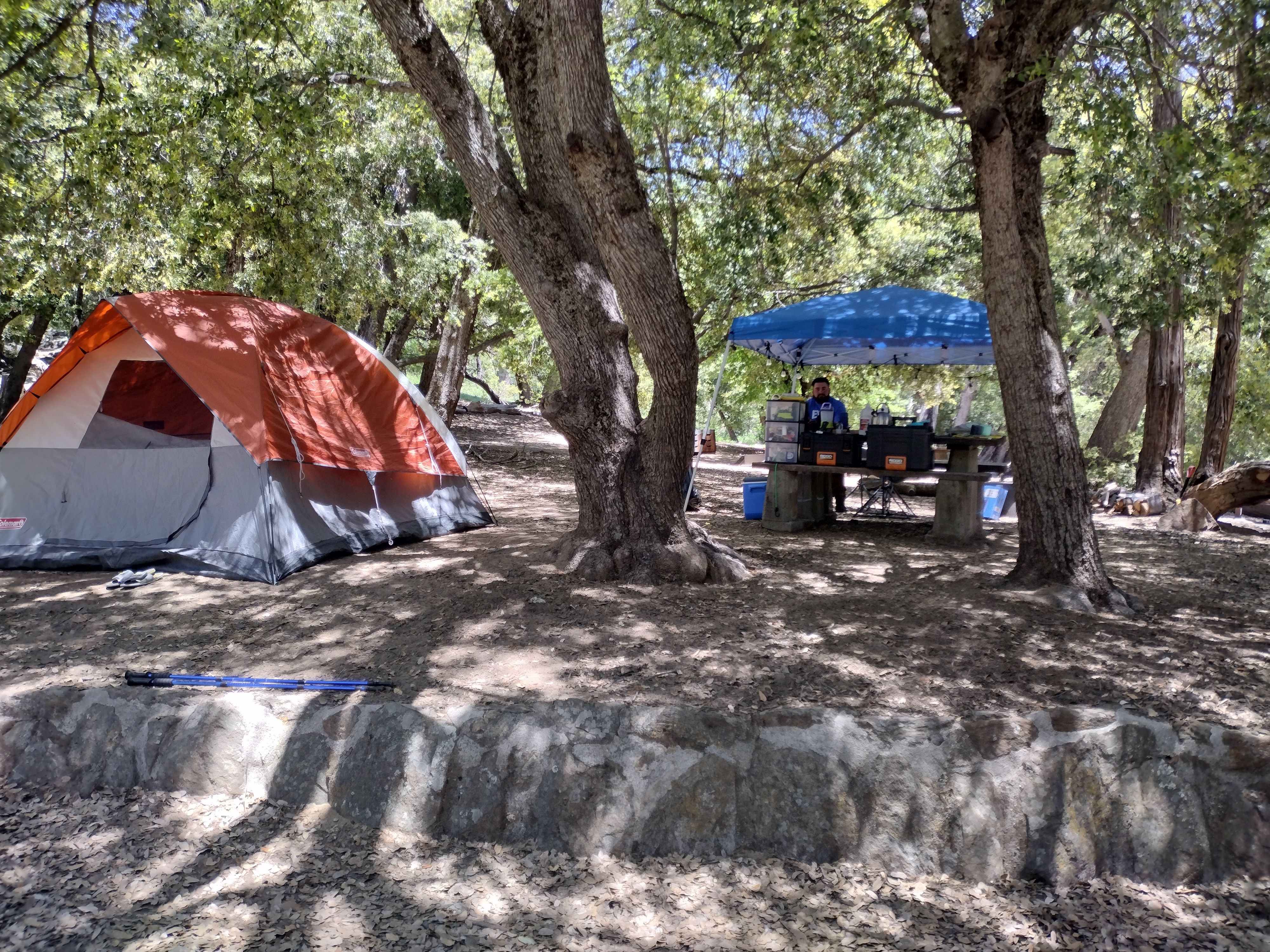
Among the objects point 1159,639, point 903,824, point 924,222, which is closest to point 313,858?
point 903,824

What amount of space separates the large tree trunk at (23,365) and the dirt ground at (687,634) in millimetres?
12298

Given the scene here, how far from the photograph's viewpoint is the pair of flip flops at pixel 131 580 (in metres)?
5.67

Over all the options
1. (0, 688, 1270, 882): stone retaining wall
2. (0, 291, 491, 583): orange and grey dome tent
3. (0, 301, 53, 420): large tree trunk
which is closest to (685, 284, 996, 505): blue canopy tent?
(0, 291, 491, 583): orange and grey dome tent

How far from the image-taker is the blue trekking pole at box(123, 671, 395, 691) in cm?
381

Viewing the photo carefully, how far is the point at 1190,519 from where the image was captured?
910 centimetres

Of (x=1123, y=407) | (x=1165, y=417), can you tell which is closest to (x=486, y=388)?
(x=1123, y=407)

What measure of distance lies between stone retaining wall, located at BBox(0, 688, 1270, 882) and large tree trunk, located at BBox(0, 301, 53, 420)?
1535 cm

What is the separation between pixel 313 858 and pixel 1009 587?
424 centimetres

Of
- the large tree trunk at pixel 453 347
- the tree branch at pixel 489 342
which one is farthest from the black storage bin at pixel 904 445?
the tree branch at pixel 489 342

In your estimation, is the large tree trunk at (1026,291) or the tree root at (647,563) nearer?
the large tree trunk at (1026,291)

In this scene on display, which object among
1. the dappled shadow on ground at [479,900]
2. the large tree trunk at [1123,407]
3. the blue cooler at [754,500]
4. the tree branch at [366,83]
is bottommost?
the dappled shadow on ground at [479,900]

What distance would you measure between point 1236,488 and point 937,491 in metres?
3.26

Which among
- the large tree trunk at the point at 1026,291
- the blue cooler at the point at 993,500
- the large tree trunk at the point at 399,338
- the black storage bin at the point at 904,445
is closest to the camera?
the large tree trunk at the point at 1026,291

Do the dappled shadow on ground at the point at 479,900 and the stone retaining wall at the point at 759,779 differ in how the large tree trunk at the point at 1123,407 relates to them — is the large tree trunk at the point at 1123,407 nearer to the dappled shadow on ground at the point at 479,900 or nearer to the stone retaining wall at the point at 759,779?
the stone retaining wall at the point at 759,779
